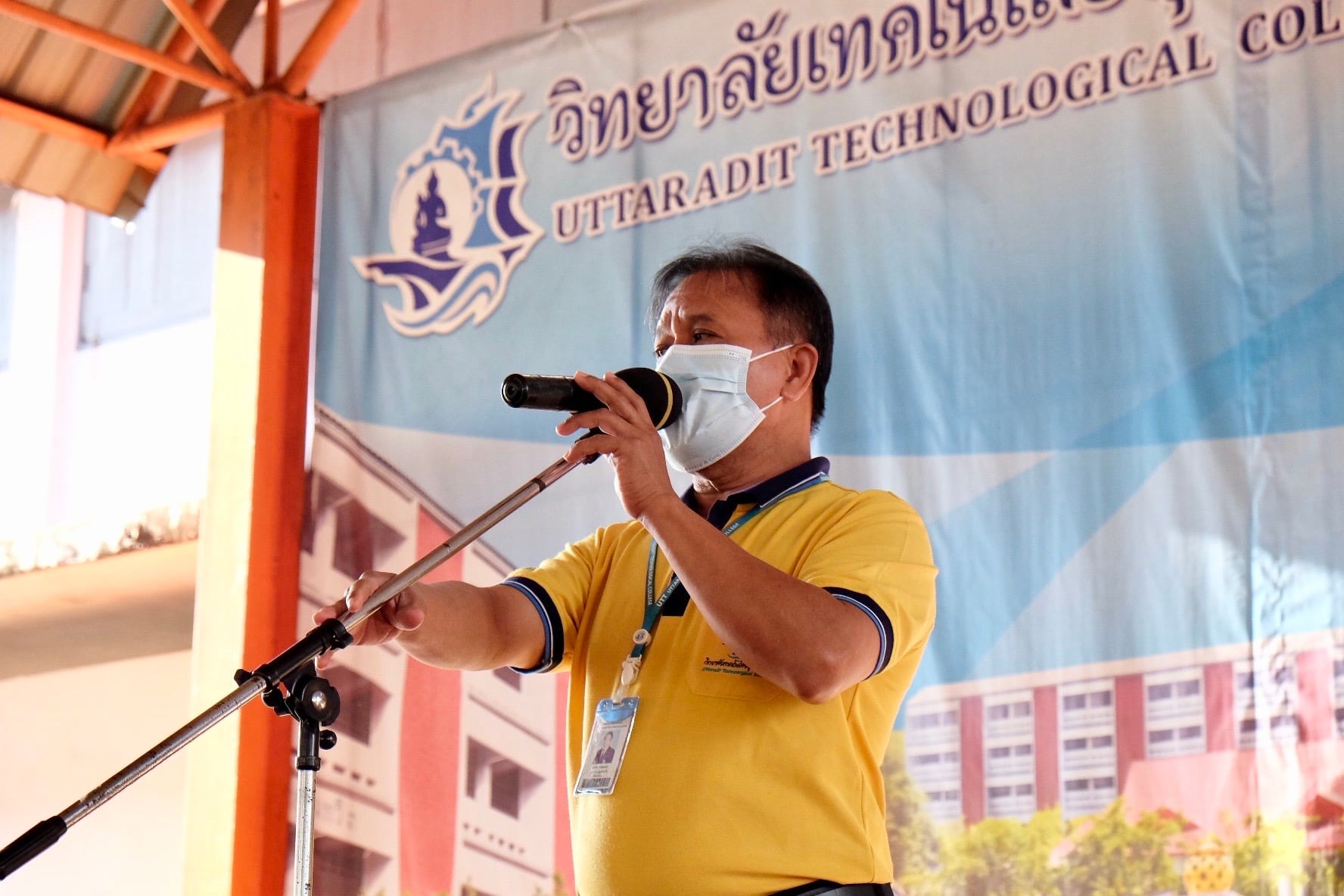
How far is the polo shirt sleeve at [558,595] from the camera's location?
2.19m

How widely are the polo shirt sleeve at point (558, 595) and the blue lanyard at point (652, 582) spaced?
0.14 m

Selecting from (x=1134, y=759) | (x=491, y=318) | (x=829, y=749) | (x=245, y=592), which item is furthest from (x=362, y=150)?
(x=829, y=749)

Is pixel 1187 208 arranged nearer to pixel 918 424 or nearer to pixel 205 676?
pixel 918 424

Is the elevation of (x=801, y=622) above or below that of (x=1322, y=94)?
below

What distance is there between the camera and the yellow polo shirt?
6.04ft

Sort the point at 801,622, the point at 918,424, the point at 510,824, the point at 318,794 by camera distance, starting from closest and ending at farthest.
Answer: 1. the point at 801,622
2. the point at 918,424
3. the point at 510,824
4. the point at 318,794

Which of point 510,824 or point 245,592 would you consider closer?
point 510,824

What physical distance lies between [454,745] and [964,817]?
4.83ft

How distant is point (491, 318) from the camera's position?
4473mm

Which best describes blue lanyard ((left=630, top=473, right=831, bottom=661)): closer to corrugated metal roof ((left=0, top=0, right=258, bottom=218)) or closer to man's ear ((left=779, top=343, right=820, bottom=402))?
man's ear ((left=779, top=343, right=820, bottom=402))

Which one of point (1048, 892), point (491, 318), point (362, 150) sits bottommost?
point (1048, 892)

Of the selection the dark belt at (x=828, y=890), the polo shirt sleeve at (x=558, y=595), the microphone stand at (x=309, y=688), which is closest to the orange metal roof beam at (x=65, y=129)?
the polo shirt sleeve at (x=558, y=595)

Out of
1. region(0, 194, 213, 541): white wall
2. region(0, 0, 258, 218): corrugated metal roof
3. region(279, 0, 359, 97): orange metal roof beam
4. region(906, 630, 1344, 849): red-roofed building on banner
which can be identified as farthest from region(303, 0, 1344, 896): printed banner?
region(0, 194, 213, 541): white wall

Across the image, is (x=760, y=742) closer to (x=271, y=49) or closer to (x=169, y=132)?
(x=271, y=49)
